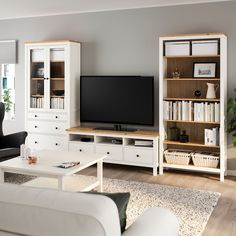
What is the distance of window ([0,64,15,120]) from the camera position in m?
6.83

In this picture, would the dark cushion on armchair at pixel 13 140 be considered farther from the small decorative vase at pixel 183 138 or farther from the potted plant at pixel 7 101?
the small decorative vase at pixel 183 138

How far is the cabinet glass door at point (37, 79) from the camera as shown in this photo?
19.9 ft

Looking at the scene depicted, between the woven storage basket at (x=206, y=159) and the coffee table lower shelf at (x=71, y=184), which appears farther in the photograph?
the woven storage basket at (x=206, y=159)

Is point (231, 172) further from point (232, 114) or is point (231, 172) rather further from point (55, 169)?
point (55, 169)

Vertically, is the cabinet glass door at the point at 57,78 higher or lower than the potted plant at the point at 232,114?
higher

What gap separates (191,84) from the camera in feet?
17.5

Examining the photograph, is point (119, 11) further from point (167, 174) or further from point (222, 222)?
point (222, 222)

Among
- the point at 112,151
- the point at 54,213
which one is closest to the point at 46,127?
the point at 112,151

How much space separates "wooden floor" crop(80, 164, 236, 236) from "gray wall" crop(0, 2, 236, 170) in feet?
1.98

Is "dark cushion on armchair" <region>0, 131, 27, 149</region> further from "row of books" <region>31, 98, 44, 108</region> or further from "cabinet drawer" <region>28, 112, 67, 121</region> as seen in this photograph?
"row of books" <region>31, 98, 44, 108</region>

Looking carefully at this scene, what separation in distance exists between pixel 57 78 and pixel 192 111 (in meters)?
Result: 2.26

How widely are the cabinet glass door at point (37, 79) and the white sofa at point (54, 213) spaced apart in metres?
4.67

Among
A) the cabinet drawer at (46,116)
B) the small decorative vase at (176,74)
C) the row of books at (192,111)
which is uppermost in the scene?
the small decorative vase at (176,74)

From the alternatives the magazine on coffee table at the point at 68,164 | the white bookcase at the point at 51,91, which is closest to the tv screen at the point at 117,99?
the white bookcase at the point at 51,91
